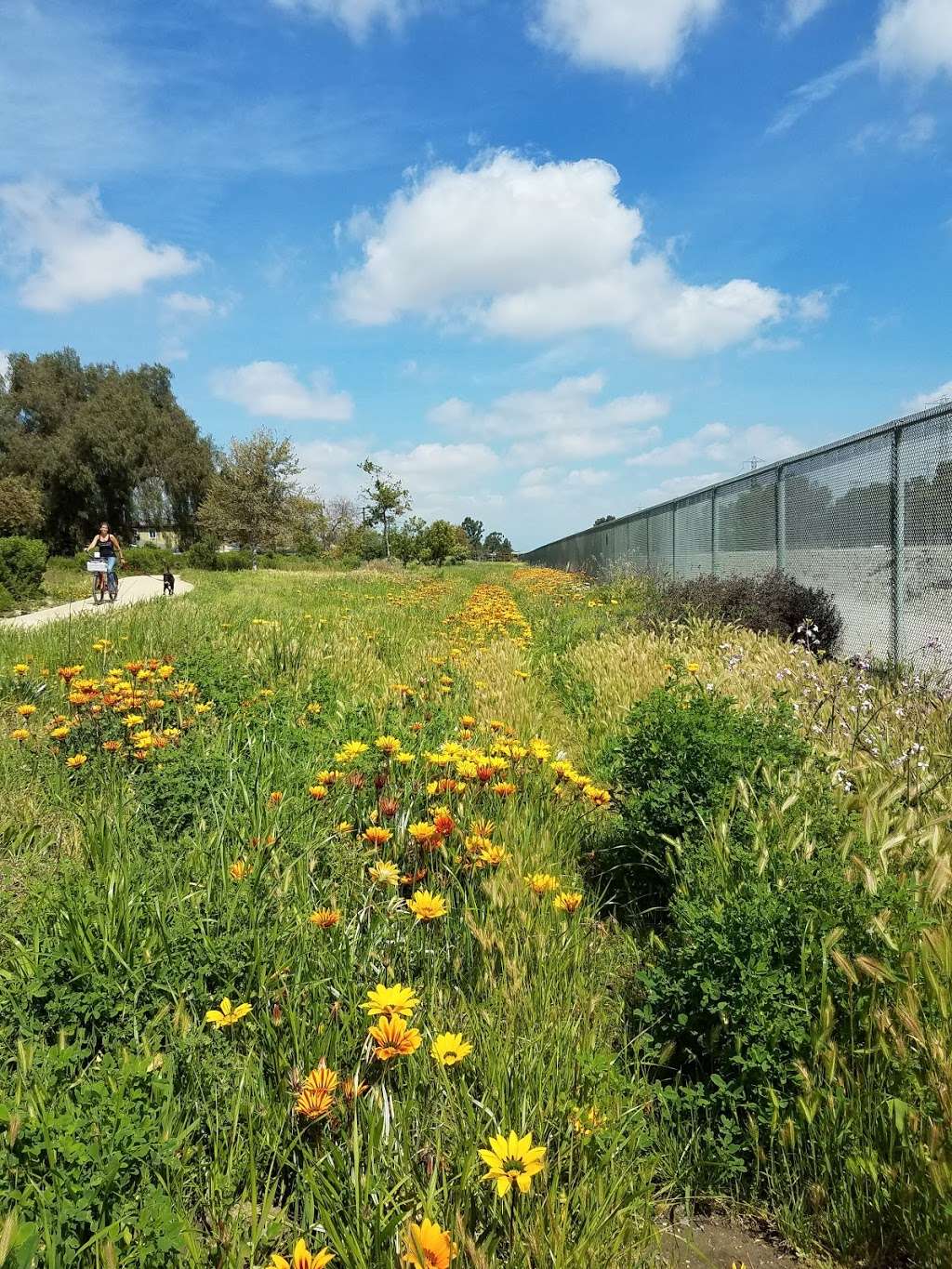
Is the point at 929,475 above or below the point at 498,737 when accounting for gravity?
above

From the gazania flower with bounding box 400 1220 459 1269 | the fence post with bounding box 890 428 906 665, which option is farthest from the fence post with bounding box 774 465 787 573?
the gazania flower with bounding box 400 1220 459 1269

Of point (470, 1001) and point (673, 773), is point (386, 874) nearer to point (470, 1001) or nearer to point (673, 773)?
point (470, 1001)

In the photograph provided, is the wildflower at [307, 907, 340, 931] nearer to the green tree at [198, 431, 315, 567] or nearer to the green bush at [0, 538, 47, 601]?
the green bush at [0, 538, 47, 601]

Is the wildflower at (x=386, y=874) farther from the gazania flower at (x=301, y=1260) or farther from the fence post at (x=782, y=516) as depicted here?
the fence post at (x=782, y=516)

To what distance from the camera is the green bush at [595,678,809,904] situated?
2.71m

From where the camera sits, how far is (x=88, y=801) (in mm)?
2908

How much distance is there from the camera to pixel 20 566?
15852 mm

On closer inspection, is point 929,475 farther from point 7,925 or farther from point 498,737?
point 7,925

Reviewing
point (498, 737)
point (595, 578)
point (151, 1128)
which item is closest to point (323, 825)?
point (498, 737)

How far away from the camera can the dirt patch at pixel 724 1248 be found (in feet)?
4.71

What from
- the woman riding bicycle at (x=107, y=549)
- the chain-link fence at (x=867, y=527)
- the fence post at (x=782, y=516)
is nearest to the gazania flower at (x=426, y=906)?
the chain-link fence at (x=867, y=527)

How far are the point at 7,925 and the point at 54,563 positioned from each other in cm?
2993

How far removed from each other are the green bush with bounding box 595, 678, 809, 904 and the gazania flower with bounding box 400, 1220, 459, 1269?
5.35ft

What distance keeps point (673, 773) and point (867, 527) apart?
5179 millimetres
